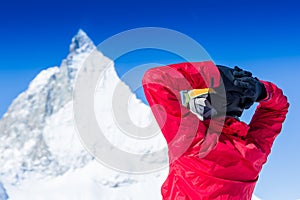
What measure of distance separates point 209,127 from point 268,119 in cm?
89

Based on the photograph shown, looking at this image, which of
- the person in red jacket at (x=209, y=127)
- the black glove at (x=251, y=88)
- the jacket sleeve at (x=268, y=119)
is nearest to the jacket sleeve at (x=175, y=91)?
the person in red jacket at (x=209, y=127)

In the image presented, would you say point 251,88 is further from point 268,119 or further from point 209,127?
point 268,119

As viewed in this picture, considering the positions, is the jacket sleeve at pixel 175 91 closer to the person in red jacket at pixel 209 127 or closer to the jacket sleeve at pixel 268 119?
the person in red jacket at pixel 209 127

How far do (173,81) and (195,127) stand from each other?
1.53 feet

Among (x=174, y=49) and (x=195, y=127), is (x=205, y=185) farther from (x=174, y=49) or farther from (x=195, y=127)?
(x=174, y=49)

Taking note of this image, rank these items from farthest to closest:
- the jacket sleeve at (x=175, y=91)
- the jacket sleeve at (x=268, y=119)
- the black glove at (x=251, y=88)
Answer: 1. the jacket sleeve at (x=268, y=119)
2. the black glove at (x=251, y=88)
3. the jacket sleeve at (x=175, y=91)

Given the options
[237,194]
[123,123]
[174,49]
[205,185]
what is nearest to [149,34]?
[174,49]

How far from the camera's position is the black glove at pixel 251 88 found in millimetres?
3793

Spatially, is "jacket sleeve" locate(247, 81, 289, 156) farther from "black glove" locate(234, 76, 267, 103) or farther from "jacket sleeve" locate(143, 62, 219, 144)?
"jacket sleeve" locate(143, 62, 219, 144)

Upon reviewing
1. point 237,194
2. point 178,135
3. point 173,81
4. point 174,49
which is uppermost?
point 174,49

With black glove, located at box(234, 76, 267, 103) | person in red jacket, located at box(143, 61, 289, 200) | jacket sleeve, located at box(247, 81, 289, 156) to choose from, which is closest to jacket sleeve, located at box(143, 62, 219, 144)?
person in red jacket, located at box(143, 61, 289, 200)

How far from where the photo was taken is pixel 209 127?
4004 mm

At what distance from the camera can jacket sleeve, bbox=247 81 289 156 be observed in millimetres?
4445

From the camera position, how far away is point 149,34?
3705 millimetres
